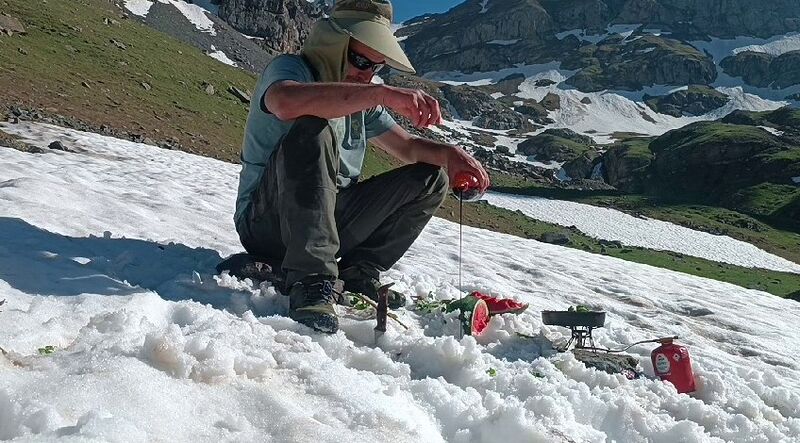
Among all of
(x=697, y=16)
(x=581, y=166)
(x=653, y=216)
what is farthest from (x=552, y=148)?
(x=697, y=16)

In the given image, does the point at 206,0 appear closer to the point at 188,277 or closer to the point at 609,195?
the point at 609,195

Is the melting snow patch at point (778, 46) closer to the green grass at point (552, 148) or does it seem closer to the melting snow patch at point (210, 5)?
the green grass at point (552, 148)

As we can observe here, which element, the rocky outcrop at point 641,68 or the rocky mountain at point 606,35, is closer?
the rocky outcrop at point 641,68

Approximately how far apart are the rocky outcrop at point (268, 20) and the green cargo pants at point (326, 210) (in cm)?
8173

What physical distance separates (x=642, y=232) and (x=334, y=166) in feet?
116

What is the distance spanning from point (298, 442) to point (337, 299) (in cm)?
182

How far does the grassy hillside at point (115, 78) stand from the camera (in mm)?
20172

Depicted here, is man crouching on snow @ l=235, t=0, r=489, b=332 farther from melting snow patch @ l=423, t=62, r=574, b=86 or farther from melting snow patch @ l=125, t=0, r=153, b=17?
melting snow patch @ l=423, t=62, r=574, b=86

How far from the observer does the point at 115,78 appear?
90.8 ft

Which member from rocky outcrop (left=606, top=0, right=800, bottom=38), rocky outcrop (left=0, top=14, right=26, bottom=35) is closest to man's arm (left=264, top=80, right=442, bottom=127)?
rocky outcrop (left=0, top=14, right=26, bottom=35)

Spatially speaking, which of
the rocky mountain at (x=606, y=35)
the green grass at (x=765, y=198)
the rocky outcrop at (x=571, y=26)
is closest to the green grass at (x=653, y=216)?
the green grass at (x=765, y=198)

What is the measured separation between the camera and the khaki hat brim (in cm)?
410

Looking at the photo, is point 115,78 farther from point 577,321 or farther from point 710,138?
point 710,138

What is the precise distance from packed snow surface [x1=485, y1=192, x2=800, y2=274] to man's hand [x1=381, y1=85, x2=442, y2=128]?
2913cm
